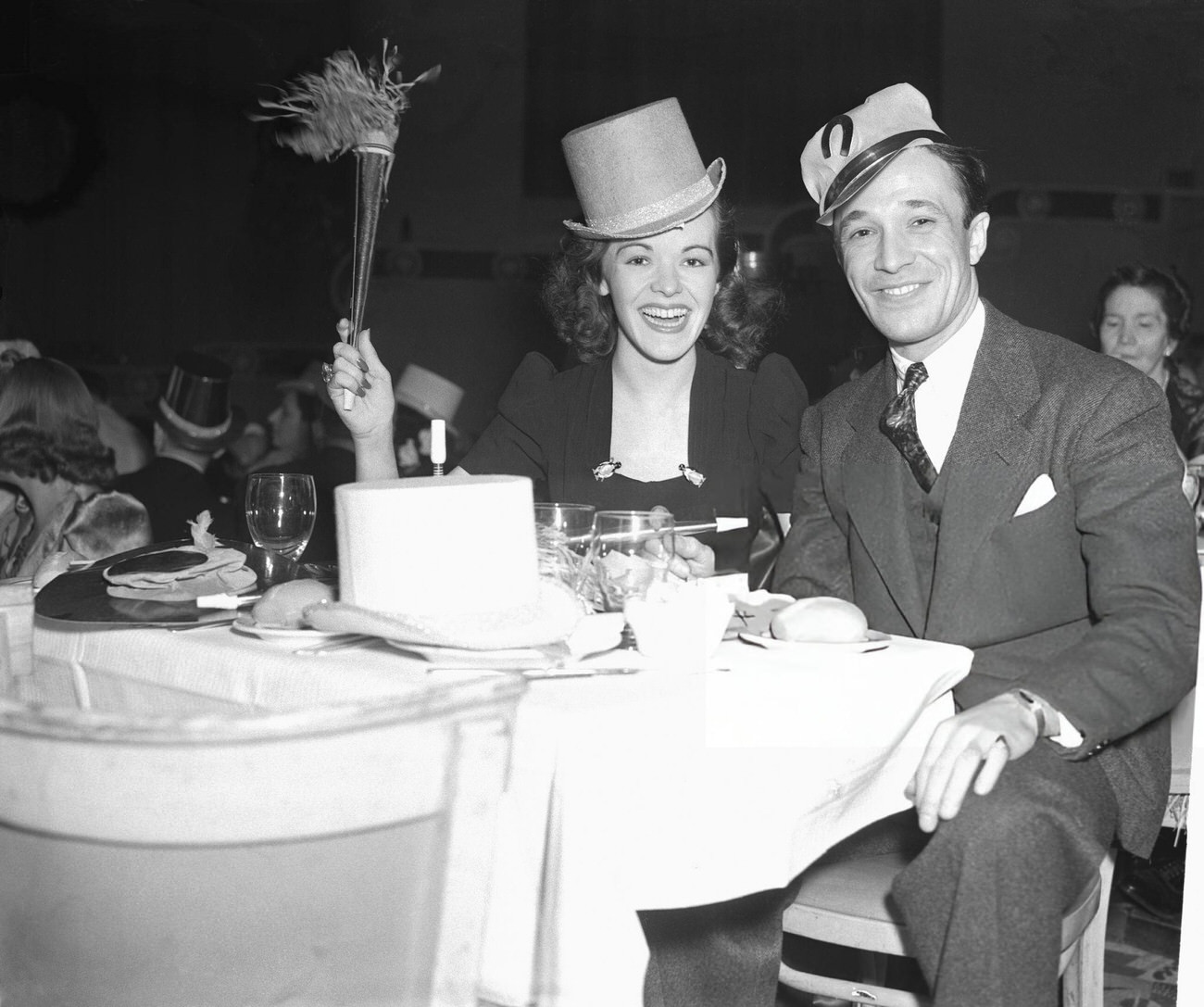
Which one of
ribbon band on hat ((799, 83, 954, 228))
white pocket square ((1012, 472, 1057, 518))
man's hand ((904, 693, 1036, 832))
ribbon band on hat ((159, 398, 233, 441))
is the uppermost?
ribbon band on hat ((799, 83, 954, 228))

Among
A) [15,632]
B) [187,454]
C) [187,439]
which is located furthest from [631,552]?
[187,439]

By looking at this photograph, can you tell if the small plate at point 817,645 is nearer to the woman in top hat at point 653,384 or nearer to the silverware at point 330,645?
the silverware at point 330,645

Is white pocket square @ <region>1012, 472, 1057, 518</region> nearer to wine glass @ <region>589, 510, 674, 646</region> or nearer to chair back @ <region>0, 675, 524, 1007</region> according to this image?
wine glass @ <region>589, 510, 674, 646</region>

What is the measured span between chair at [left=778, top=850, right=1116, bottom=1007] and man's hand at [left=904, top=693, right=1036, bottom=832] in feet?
0.68

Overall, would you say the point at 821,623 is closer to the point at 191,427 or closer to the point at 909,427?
the point at 909,427

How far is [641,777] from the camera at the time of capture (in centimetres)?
104

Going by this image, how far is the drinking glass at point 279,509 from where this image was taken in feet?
5.79

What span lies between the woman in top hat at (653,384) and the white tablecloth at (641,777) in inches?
45.9

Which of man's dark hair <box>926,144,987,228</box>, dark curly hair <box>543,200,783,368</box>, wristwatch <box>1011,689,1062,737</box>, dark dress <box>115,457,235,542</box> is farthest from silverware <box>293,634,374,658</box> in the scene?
dark dress <box>115,457,235,542</box>

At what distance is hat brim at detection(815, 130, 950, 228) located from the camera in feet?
6.47

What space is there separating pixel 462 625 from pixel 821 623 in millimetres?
433

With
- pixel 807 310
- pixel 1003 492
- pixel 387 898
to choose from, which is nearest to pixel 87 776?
pixel 387 898

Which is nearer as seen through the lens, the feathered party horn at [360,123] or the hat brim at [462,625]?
the hat brim at [462,625]

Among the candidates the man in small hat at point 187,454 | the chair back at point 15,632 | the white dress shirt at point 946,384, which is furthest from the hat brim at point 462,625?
the man in small hat at point 187,454
